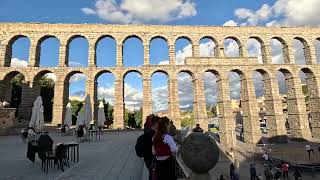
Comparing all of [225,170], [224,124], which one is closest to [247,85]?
[224,124]

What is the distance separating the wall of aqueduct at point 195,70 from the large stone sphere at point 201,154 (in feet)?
105

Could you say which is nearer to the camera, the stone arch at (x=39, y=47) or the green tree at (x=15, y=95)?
the stone arch at (x=39, y=47)

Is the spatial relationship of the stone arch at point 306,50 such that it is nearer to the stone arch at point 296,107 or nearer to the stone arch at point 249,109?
the stone arch at point 296,107

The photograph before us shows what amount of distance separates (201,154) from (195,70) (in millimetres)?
35168

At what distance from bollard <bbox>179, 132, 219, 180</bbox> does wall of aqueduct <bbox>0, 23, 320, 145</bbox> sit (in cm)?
3209

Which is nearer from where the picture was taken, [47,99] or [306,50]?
[306,50]

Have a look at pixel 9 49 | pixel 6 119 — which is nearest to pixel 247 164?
pixel 6 119

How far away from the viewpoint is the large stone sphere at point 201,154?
4.60 m

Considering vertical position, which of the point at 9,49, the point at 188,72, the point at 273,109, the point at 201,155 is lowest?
the point at 201,155

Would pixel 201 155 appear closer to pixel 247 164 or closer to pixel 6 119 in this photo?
pixel 247 164

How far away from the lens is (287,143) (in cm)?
3741

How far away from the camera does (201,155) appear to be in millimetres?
4590

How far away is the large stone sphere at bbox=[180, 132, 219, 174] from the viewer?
4598mm

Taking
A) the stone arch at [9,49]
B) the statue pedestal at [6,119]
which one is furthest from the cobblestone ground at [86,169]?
the stone arch at [9,49]
